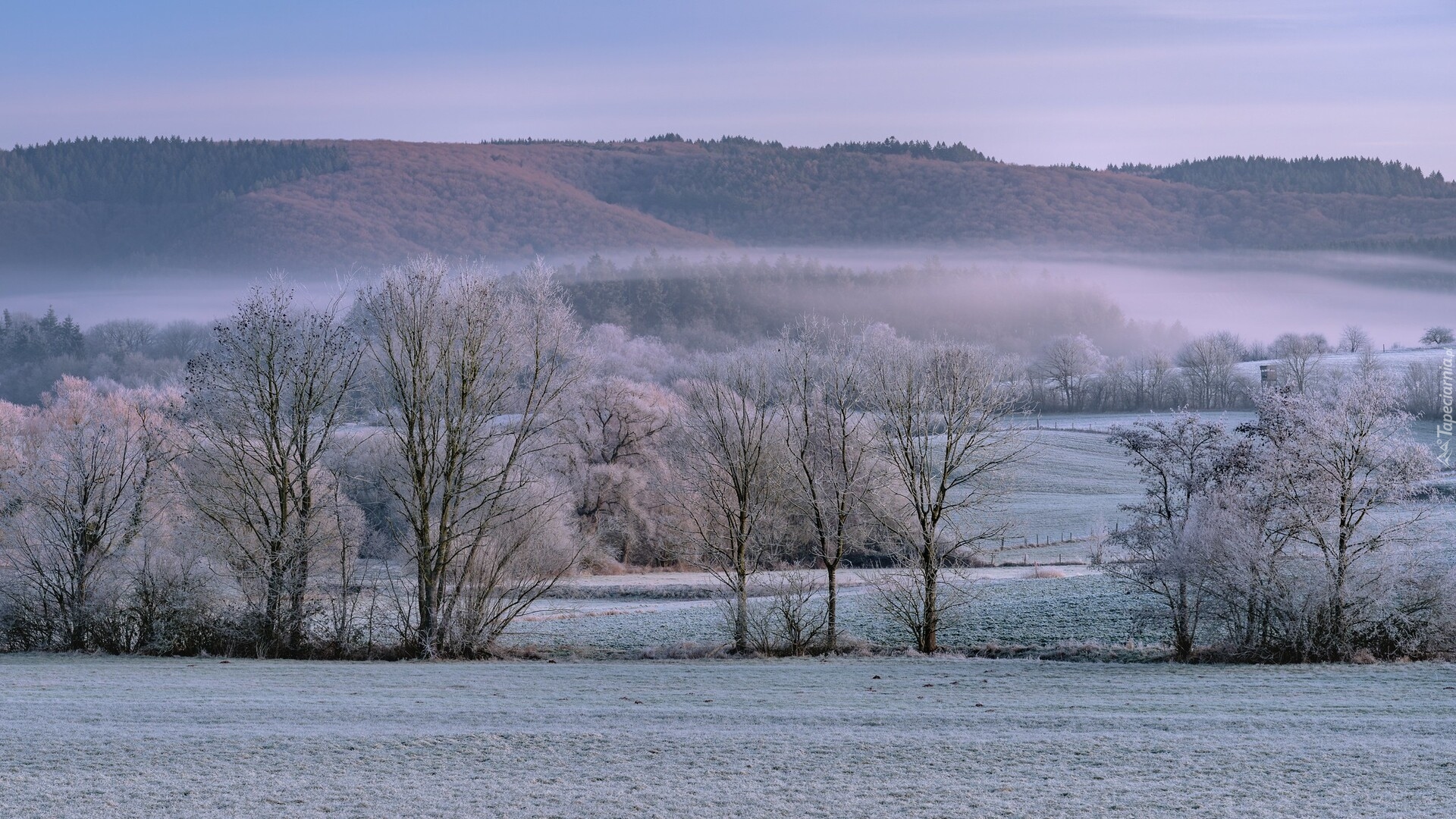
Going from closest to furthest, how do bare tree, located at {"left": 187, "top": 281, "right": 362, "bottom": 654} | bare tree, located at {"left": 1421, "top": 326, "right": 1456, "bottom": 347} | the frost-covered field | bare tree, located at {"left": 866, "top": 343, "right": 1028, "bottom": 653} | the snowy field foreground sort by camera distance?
1. the snowy field foreground
2. bare tree, located at {"left": 187, "top": 281, "right": 362, "bottom": 654}
3. bare tree, located at {"left": 866, "top": 343, "right": 1028, "bottom": 653}
4. the frost-covered field
5. bare tree, located at {"left": 1421, "top": 326, "right": 1456, "bottom": 347}

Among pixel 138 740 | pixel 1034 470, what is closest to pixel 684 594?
pixel 138 740

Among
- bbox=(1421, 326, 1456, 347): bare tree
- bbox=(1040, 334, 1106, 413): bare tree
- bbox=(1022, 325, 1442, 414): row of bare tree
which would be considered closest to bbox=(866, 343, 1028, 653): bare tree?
bbox=(1022, 325, 1442, 414): row of bare tree

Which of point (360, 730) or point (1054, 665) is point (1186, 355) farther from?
point (360, 730)

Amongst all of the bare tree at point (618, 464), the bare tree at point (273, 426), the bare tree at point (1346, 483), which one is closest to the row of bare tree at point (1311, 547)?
the bare tree at point (1346, 483)

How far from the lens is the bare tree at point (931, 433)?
32.2 meters

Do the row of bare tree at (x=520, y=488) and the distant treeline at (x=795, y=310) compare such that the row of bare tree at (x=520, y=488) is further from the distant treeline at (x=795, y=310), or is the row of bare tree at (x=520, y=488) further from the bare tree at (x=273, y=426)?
the distant treeline at (x=795, y=310)

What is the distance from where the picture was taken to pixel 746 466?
33125mm

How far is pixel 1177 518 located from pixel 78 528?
28841 millimetres

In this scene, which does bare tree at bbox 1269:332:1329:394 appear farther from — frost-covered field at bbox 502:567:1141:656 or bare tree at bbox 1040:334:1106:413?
frost-covered field at bbox 502:567:1141:656

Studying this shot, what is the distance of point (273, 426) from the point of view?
30062 millimetres

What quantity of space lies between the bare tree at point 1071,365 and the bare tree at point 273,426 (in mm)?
109904

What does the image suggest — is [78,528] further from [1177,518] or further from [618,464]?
[618,464]

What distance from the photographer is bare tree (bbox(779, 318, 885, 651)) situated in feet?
110

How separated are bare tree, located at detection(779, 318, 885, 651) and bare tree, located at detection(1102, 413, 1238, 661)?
729cm
